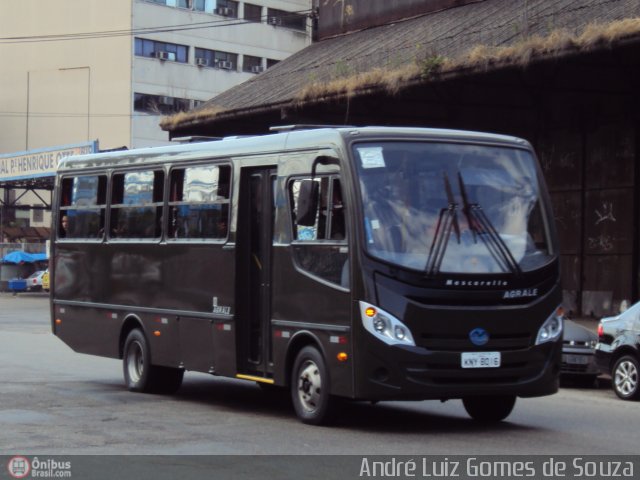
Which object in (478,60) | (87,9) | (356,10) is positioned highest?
(87,9)

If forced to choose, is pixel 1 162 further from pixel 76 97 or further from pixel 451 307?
pixel 451 307

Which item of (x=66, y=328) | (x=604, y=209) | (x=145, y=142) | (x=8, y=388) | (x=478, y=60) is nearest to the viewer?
(x=8, y=388)

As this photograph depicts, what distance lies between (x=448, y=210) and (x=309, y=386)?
217 centimetres

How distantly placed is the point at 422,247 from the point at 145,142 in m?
64.5

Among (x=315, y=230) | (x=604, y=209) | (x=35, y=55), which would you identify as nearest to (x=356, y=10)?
(x=604, y=209)

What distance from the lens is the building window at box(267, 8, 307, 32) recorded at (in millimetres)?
85562

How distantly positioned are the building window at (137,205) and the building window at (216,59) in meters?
64.6

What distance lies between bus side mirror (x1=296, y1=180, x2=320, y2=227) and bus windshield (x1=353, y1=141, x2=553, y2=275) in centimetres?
60

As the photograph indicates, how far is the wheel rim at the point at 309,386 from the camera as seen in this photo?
12.1m

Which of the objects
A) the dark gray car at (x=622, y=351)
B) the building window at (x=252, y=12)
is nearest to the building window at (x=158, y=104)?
the building window at (x=252, y=12)

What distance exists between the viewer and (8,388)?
52.4 feet

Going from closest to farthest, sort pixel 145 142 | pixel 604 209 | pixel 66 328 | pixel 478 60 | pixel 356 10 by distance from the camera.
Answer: pixel 66 328 → pixel 478 60 → pixel 604 209 → pixel 356 10 → pixel 145 142

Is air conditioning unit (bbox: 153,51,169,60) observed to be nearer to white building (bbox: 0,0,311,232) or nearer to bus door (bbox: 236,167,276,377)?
white building (bbox: 0,0,311,232)

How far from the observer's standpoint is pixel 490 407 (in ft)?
42.7
